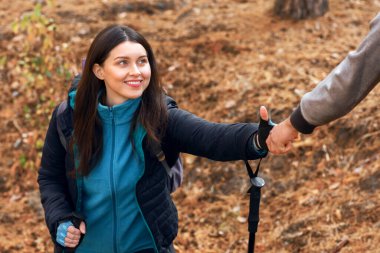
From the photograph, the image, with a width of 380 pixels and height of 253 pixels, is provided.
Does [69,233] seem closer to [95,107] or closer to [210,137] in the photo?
[95,107]

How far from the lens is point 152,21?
28.4 ft

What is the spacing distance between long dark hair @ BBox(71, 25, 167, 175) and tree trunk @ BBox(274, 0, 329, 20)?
15.5 ft

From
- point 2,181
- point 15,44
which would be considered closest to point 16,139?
point 2,181

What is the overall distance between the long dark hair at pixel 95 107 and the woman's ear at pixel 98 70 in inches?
0.7

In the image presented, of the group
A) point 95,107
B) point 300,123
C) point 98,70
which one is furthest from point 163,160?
point 300,123

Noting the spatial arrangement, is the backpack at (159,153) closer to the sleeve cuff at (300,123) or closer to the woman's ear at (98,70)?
the woman's ear at (98,70)

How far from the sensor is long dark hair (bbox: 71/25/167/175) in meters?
3.25

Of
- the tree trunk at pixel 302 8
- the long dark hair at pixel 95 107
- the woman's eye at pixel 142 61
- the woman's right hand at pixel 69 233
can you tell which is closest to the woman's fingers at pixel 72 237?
the woman's right hand at pixel 69 233

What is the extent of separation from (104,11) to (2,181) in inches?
125

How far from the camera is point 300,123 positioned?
2.90 metres

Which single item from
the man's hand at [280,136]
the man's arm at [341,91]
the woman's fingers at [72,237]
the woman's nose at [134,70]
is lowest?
the woman's fingers at [72,237]

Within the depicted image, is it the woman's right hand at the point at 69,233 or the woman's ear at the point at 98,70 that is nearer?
the woman's right hand at the point at 69,233

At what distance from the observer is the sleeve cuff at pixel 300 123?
9.46 feet

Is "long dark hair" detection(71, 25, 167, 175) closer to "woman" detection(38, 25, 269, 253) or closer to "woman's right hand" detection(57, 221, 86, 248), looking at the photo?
"woman" detection(38, 25, 269, 253)
